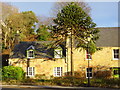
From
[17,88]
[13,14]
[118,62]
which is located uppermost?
[13,14]

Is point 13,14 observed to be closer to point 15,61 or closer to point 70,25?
point 15,61

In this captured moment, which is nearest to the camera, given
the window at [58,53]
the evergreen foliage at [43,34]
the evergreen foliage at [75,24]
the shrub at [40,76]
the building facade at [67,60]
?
the evergreen foliage at [75,24]

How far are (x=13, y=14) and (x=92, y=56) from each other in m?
25.6

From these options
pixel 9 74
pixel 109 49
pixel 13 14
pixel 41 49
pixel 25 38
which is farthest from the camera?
pixel 25 38

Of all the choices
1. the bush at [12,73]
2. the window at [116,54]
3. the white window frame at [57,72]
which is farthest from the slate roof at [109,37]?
the bush at [12,73]

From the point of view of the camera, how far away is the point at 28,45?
34.5 metres

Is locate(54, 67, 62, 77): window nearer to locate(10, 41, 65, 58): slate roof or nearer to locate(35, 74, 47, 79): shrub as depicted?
locate(35, 74, 47, 79): shrub

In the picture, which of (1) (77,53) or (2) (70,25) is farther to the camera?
(1) (77,53)

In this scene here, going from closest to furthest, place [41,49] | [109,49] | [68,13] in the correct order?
[68,13]
[109,49]
[41,49]

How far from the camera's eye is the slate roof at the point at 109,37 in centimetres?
3169

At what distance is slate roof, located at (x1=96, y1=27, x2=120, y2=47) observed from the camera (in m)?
31.7

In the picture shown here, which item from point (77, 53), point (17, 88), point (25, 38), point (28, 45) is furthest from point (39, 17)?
point (17, 88)

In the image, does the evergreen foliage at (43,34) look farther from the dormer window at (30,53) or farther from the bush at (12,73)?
the bush at (12,73)

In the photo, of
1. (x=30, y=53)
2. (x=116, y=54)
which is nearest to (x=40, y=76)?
(x=30, y=53)
